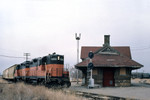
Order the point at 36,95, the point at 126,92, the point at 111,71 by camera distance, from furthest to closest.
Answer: the point at 111,71 → the point at 126,92 → the point at 36,95

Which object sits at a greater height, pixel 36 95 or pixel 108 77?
pixel 108 77

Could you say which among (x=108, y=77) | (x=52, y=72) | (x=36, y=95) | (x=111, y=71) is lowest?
(x=36, y=95)

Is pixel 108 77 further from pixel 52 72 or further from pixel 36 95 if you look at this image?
pixel 36 95

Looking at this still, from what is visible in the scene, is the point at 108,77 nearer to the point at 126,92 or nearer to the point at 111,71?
the point at 111,71

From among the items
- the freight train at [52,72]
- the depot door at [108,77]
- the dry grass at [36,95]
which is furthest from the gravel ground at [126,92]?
the depot door at [108,77]

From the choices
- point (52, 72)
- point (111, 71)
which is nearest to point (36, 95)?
point (52, 72)

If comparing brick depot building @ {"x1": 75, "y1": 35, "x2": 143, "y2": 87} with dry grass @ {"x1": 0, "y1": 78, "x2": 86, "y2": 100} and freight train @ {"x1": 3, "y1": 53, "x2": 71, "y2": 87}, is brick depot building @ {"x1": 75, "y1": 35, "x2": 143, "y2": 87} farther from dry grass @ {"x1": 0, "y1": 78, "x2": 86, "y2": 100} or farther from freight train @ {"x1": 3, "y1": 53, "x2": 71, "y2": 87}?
dry grass @ {"x1": 0, "y1": 78, "x2": 86, "y2": 100}

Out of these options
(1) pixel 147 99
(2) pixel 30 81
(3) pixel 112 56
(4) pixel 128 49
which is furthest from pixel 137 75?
(1) pixel 147 99

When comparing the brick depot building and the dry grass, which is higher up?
the brick depot building

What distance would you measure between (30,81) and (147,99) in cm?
1584

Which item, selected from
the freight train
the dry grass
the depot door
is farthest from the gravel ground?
the depot door

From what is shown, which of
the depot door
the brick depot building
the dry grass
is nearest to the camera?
the dry grass

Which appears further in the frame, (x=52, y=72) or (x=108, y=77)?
(x=108, y=77)

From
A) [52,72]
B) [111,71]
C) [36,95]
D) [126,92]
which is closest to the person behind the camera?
[36,95]
